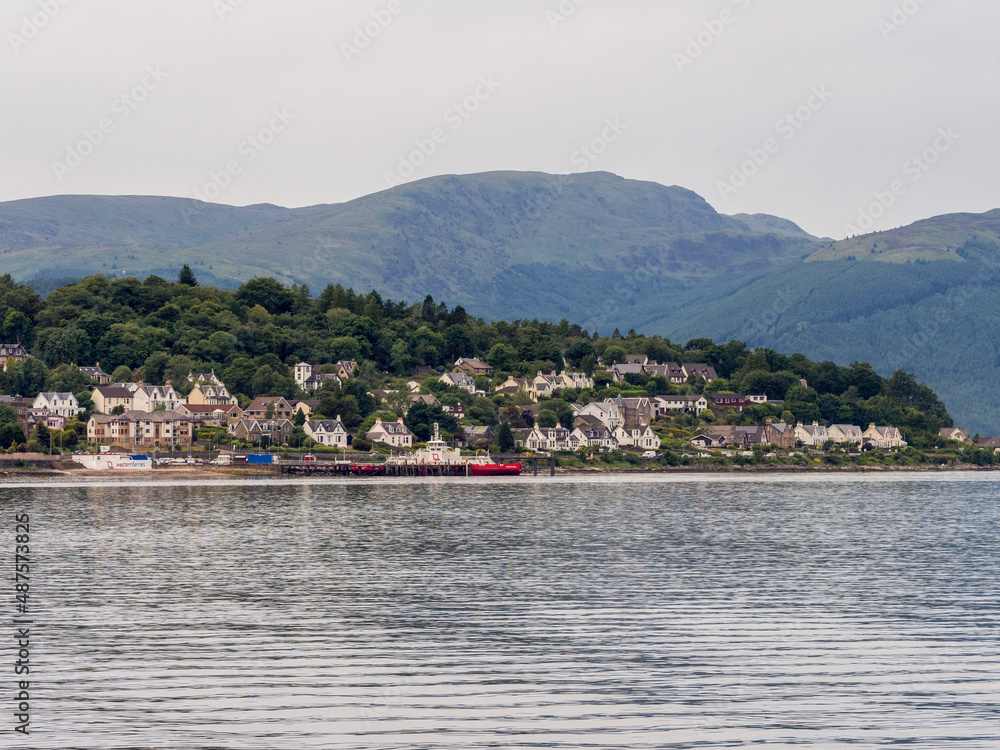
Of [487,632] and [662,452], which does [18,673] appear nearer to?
[487,632]

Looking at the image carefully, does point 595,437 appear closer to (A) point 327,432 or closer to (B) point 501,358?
(A) point 327,432

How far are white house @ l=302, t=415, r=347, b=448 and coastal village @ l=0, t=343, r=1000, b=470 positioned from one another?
0.12 metres

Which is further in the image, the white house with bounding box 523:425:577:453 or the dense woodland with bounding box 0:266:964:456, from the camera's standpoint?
the dense woodland with bounding box 0:266:964:456

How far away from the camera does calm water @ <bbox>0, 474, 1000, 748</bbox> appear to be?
20938mm

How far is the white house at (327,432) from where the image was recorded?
143 metres

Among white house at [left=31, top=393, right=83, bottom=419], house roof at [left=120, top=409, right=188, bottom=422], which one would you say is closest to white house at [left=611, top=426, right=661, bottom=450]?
house roof at [left=120, top=409, right=188, bottom=422]

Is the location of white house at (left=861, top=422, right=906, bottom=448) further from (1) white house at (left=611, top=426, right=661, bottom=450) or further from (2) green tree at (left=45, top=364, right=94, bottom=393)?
(2) green tree at (left=45, top=364, right=94, bottom=393)

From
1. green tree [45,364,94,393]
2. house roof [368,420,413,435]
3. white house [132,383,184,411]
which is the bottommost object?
house roof [368,420,413,435]

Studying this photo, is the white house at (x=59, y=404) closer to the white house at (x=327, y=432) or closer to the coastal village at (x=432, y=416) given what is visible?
the coastal village at (x=432, y=416)

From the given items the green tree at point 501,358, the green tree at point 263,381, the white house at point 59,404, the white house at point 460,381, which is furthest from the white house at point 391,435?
the green tree at point 501,358

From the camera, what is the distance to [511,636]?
2920cm

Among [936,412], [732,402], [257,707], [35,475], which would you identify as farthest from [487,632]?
[936,412]

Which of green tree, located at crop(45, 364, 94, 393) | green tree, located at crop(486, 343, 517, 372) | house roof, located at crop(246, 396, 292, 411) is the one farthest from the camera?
green tree, located at crop(486, 343, 517, 372)

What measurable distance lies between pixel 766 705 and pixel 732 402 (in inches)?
6627
